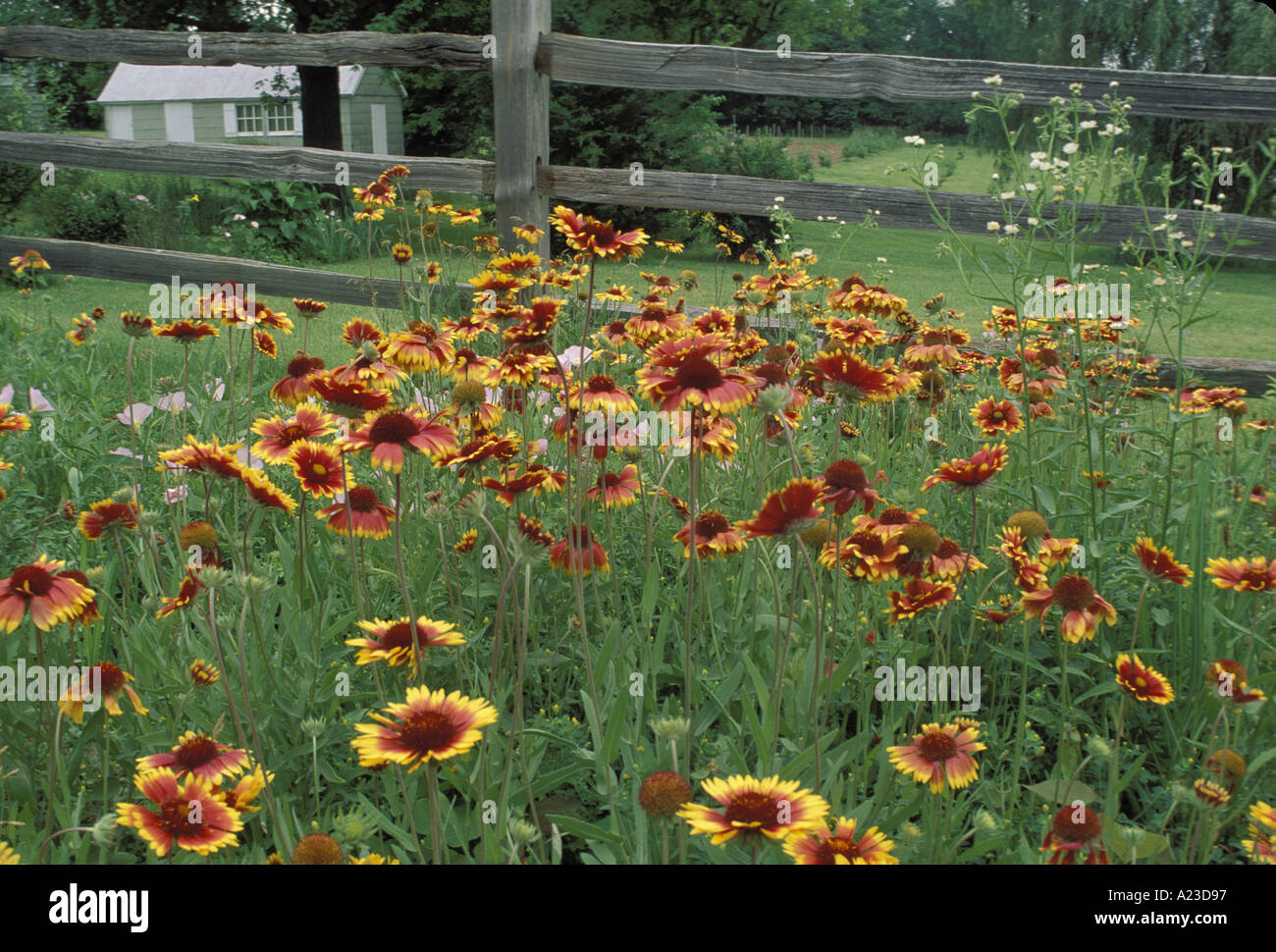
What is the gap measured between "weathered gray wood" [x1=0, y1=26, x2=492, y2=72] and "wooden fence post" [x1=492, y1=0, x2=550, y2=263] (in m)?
0.15

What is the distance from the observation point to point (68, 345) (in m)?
4.03

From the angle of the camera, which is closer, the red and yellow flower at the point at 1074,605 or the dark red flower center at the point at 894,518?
the red and yellow flower at the point at 1074,605

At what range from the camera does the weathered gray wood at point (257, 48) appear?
13.6 feet

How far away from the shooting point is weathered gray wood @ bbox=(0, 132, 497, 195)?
4.16m

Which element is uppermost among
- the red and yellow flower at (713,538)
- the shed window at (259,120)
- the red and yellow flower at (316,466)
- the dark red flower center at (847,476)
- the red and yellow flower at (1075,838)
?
the shed window at (259,120)

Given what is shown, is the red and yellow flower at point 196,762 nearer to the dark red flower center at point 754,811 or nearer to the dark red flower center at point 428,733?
the dark red flower center at point 428,733

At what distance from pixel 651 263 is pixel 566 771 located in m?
8.76

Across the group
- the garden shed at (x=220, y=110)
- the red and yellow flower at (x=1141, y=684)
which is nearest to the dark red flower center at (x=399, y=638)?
the red and yellow flower at (x=1141, y=684)

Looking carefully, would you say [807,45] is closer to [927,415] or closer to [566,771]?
[927,415]

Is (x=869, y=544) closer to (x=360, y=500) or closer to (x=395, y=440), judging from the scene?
(x=395, y=440)

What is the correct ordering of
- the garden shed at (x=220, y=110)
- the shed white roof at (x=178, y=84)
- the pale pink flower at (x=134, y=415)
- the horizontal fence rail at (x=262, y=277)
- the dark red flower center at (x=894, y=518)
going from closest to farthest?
the dark red flower center at (x=894, y=518), the pale pink flower at (x=134, y=415), the horizontal fence rail at (x=262, y=277), the garden shed at (x=220, y=110), the shed white roof at (x=178, y=84)

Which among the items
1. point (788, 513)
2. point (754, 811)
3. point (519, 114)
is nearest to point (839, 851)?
point (754, 811)

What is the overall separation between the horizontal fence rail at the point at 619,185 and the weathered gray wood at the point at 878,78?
36 cm
